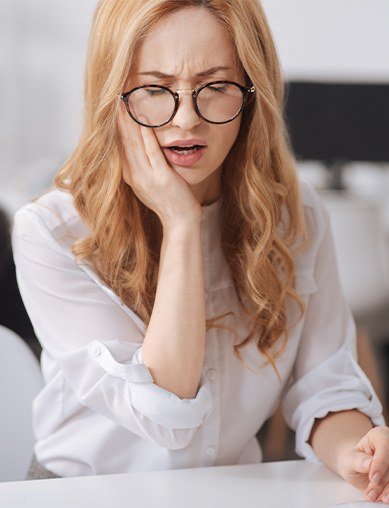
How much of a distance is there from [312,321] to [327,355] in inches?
2.3

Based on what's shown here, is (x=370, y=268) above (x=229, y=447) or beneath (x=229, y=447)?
beneath

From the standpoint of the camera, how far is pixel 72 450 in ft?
4.25

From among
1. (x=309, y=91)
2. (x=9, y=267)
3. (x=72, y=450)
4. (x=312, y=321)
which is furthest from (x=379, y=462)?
(x=309, y=91)

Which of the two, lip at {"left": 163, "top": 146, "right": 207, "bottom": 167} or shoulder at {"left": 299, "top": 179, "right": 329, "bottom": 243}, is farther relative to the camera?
shoulder at {"left": 299, "top": 179, "right": 329, "bottom": 243}

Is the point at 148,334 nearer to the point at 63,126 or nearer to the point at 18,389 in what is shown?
the point at 18,389

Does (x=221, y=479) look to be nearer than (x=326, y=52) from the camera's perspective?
Yes

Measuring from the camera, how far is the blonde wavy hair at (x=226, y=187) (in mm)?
1208

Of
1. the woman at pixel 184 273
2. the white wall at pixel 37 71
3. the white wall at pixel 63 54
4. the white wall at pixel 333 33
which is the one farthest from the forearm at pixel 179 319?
the white wall at pixel 37 71

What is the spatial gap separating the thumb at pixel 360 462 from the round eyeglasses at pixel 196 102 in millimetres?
477

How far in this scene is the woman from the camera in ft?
3.90

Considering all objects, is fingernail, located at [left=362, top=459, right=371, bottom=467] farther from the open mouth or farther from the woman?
the open mouth

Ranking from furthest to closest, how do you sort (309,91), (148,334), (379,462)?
1. (309,91)
2. (148,334)
3. (379,462)

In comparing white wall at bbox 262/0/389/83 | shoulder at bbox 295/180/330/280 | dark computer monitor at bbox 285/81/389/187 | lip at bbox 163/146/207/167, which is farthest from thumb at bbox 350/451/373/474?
white wall at bbox 262/0/389/83

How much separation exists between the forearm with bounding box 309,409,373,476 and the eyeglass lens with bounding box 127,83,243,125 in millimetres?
456
